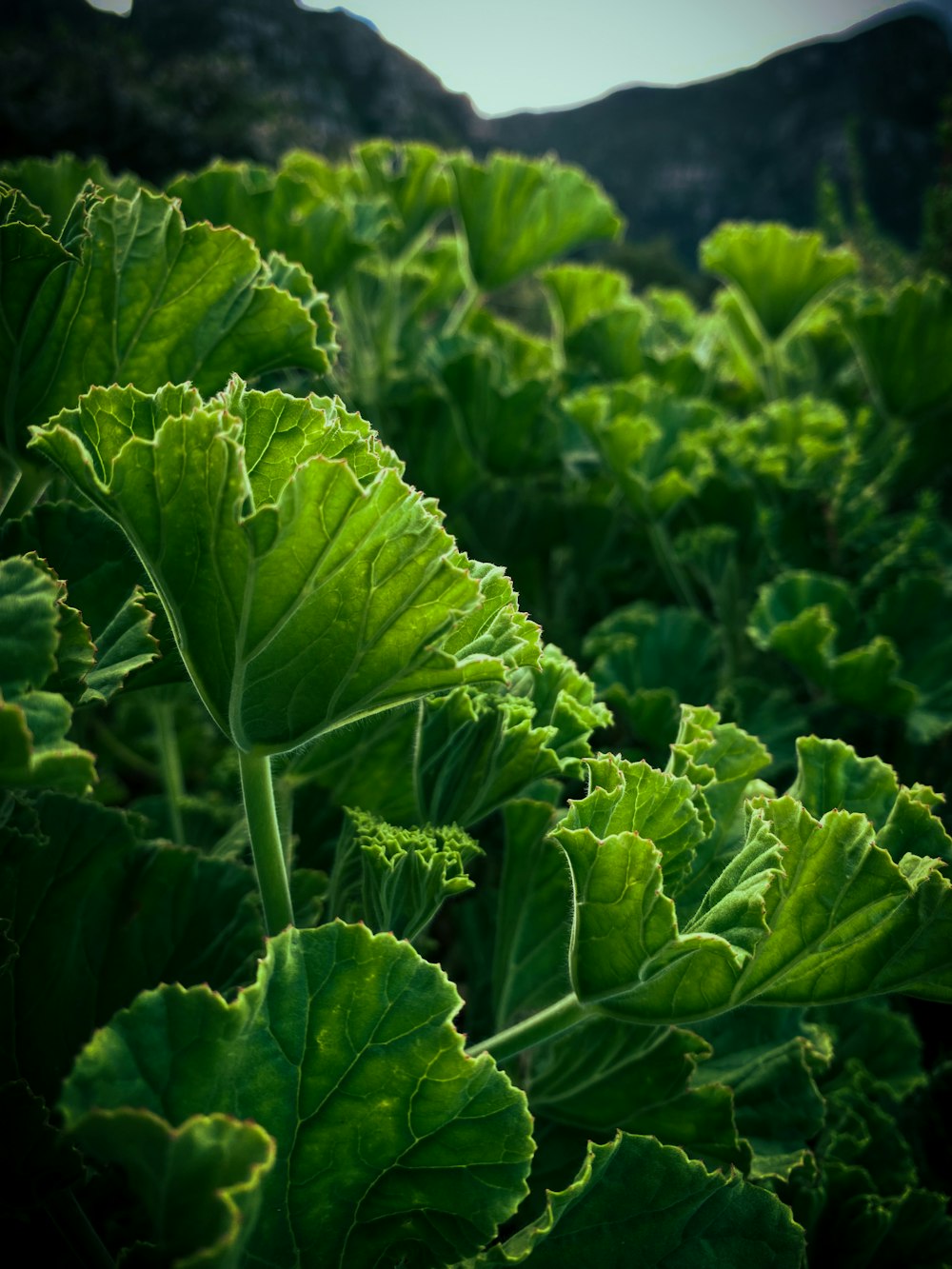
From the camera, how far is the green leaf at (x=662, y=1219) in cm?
78

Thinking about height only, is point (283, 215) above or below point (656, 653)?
above

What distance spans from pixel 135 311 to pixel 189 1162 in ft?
2.30

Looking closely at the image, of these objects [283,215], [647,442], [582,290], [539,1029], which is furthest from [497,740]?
[582,290]

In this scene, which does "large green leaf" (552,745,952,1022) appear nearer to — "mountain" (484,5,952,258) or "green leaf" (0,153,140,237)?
"green leaf" (0,153,140,237)

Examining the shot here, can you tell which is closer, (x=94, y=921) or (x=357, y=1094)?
(x=357, y=1094)

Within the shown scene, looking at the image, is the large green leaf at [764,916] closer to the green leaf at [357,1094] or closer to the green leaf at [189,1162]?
the green leaf at [357,1094]

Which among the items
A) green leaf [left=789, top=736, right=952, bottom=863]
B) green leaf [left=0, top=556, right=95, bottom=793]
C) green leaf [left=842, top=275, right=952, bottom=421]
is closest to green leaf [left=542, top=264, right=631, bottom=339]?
green leaf [left=842, top=275, right=952, bottom=421]

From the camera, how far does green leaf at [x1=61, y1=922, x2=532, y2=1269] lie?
0.65m

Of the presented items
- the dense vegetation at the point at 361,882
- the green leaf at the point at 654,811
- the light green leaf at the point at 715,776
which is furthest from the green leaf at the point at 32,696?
the light green leaf at the point at 715,776

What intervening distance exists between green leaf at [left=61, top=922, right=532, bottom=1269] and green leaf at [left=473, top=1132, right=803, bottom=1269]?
4.9 inches

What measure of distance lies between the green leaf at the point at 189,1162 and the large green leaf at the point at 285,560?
0.27 m

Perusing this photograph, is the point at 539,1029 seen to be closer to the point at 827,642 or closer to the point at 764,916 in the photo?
the point at 764,916

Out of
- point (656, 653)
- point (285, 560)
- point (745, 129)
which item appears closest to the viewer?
point (285, 560)

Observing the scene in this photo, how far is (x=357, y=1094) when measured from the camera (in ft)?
2.20
